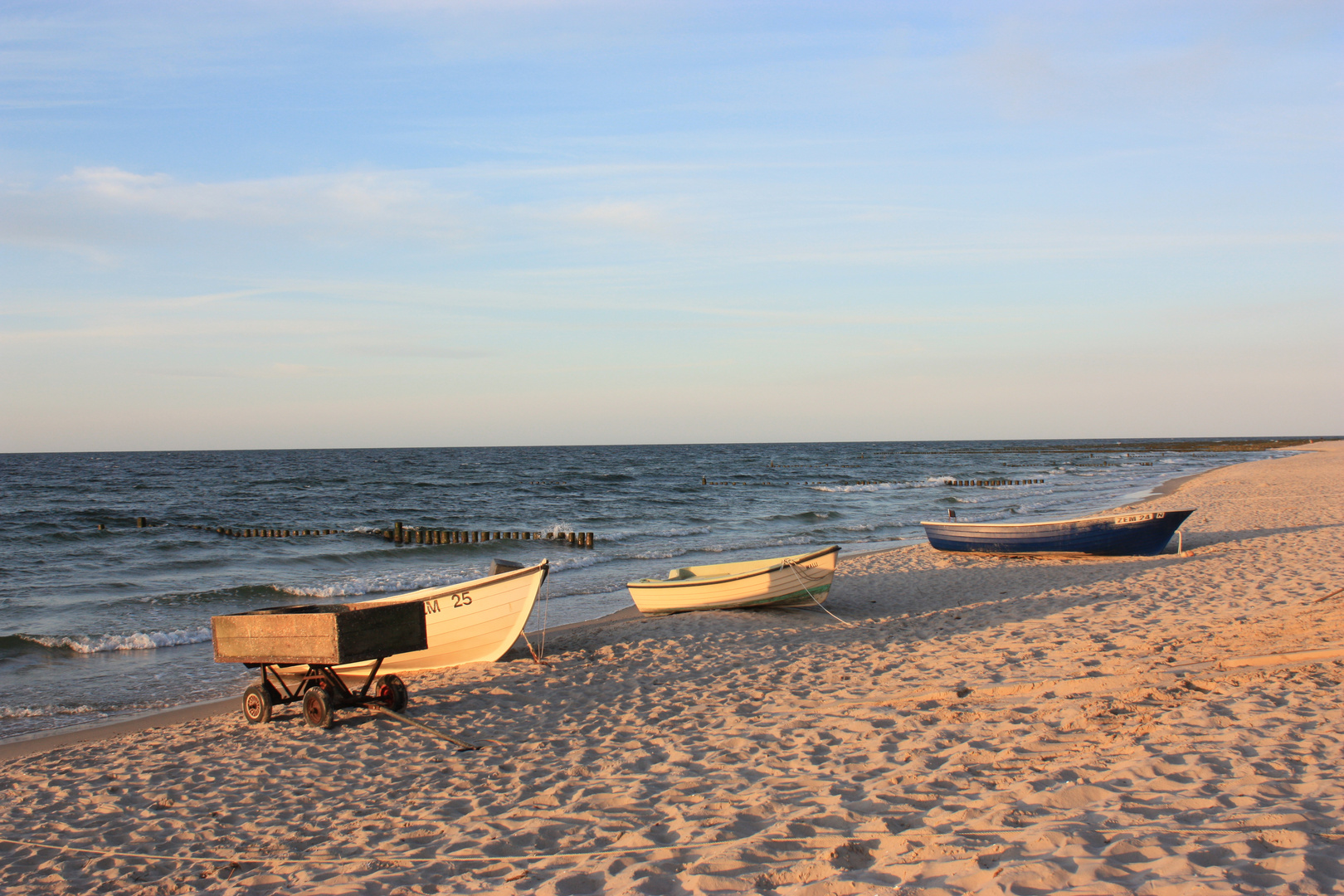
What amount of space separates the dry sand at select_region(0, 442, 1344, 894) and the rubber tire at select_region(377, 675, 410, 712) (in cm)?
18

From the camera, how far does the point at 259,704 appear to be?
868 centimetres

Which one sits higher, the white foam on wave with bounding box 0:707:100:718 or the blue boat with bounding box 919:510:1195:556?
the blue boat with bounding box 919:510:1195:556

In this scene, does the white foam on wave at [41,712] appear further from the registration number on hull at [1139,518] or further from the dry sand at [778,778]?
the registration number on hull at [1139,518]

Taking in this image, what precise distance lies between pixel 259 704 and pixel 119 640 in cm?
701

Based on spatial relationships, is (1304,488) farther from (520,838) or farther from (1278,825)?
(520,838)

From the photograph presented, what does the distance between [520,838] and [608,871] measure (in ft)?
2.91

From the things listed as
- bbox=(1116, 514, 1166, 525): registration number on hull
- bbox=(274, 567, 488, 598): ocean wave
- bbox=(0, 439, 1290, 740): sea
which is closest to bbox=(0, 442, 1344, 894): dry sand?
bbox=(0, 439, 1290, 740): sea

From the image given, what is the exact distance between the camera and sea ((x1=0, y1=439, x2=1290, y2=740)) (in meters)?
12.7

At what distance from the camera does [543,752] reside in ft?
23.8

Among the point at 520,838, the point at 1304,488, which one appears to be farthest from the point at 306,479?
the point at 520,838

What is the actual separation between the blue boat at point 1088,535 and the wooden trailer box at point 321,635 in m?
14.0

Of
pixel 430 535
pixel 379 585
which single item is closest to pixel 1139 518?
pixel 379 585

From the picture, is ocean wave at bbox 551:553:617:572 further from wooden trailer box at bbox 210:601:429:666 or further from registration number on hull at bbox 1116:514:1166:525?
wooden trailer box at bbox 210:601:429:666

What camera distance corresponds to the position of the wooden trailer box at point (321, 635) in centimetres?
782
